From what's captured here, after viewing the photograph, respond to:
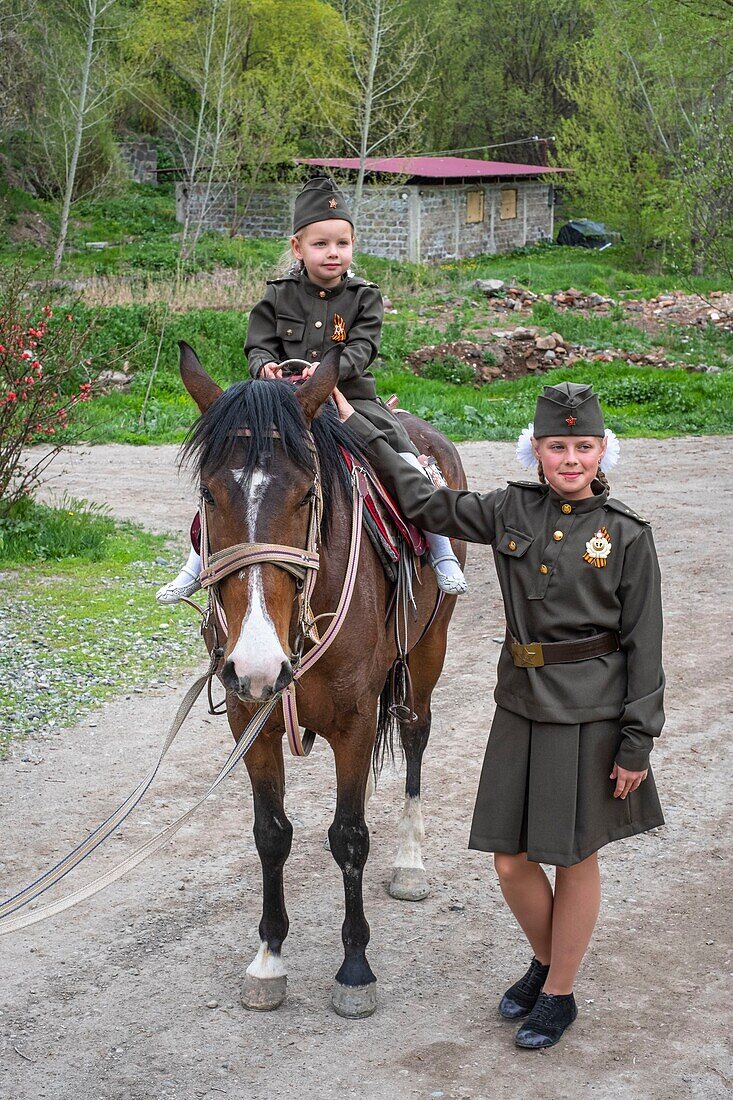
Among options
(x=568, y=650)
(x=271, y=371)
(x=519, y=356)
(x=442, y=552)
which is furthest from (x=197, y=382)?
(x=519, y=356)

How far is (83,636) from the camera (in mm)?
6891

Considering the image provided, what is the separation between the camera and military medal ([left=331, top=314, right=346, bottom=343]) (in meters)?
3.82

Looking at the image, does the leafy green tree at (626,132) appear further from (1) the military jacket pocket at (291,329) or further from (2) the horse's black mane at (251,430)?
(2) the horse's black mane at (251,430)

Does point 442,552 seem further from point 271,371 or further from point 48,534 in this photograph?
point 48,534

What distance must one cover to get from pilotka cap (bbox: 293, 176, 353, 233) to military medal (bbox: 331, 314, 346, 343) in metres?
0.32

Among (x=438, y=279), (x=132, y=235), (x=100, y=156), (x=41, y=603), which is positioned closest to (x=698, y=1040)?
(x=41, y=603)

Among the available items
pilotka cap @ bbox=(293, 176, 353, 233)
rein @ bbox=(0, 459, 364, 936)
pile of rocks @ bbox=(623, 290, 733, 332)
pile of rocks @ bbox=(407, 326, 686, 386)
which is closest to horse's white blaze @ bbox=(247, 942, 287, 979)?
rein @ bbox=(0, 459, 364, 936)

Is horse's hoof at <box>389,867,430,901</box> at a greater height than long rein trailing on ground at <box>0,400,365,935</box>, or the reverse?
long rein trailing on ground at <box>0,400,365,935</box>

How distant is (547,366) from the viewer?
17484 millimetres

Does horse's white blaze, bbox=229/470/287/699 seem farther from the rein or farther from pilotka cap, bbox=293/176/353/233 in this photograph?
pilotka cap, bbox=293/176/353/233

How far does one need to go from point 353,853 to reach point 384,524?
40.0 inches

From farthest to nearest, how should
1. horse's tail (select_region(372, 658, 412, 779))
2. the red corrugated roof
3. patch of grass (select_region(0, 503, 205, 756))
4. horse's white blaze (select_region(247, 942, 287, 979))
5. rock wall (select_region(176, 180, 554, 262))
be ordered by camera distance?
the red corrugated roof < rock wall (select_region(176, 180, 554, 262)) < patch of grass (select_region(0, 503, 205, 756)) < horse's tail (select_region(372, 658, 412, 779)) < horse's white blaze (select_region(247, 942, 287, 979))

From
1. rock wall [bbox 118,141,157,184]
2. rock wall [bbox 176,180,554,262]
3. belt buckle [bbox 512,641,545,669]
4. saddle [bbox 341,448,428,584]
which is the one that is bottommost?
belt buckle [bbox 512,641,545,669]

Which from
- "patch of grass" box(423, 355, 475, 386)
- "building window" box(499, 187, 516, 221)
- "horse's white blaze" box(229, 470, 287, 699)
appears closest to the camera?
"horse's white blaze" box(229, 470, 287, 699)
